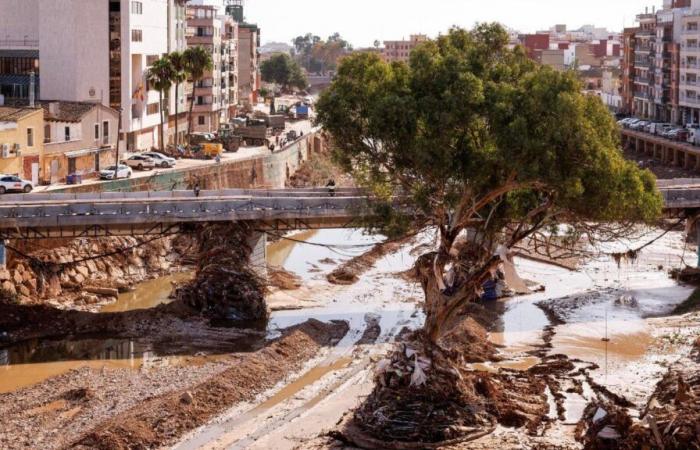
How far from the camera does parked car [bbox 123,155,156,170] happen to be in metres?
80.6

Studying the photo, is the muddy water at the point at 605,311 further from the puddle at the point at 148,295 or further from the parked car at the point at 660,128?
the parked car at the point at 660,128

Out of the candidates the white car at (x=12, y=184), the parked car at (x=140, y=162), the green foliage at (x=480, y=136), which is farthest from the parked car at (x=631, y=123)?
the green foliage at (x=480, y=136)

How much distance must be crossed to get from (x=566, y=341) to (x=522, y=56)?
599 inches

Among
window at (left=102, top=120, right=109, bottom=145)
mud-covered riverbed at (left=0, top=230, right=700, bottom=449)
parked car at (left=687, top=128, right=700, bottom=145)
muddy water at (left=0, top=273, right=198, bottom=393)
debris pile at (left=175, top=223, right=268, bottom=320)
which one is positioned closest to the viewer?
mud-covered riverbed at (left=0, top=230, right=700, bottom=449)

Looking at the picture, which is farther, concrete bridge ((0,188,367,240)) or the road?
the road

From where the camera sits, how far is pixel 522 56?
36.6 metres

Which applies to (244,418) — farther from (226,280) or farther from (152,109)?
(152,109)

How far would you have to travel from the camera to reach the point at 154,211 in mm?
50906

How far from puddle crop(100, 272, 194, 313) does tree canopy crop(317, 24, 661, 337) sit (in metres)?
19.4

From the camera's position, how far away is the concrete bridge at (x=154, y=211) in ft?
162

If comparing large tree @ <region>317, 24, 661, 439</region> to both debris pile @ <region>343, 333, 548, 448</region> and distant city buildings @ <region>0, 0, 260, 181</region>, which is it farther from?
distant city buildings @ <region>0, 0, 260, 181</region>

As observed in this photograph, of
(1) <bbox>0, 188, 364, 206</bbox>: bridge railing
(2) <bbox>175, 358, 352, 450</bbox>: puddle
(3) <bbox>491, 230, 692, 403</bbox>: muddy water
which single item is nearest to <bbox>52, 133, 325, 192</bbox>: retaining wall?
(1) <bbox>0, 188, 364, 206</bbox>: bridge railing

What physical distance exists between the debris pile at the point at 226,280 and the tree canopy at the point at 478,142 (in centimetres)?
1524

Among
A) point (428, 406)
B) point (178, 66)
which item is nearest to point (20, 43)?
point (178, 66)
